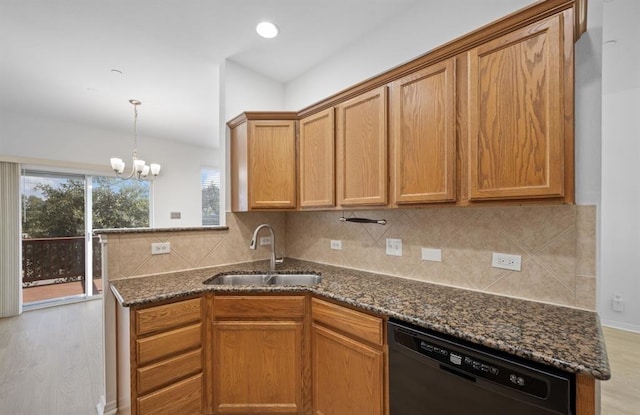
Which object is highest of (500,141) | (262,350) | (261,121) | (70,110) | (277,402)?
(70,110)

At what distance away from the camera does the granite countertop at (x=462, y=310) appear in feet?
3.18

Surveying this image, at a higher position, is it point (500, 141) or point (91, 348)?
point (500, 141)

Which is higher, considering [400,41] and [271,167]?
[400,41]

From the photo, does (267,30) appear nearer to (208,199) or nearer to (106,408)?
(106,408)

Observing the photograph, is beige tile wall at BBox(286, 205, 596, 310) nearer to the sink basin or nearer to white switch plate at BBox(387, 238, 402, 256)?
white switch plate at BBox(387, 238, 402, 256)

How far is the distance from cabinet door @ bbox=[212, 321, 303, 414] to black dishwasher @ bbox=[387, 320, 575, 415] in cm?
69

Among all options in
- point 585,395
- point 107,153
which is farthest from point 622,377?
point 107,153

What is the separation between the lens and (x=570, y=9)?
3.88ft

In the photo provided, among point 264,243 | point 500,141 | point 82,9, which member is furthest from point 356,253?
point 82,9

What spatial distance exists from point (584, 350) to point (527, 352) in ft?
0.64

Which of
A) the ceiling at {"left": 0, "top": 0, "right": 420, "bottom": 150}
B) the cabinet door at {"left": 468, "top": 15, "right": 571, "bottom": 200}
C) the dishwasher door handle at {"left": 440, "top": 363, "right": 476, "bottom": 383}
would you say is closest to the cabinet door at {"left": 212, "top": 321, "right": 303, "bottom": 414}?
the dishwasher door handle at {"left": 440, "top": 363, "right": 476, "bottom": 383}

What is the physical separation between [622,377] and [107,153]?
6828mm

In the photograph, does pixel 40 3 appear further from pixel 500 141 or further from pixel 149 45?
pixel 500 141

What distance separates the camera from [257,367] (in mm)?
1830
